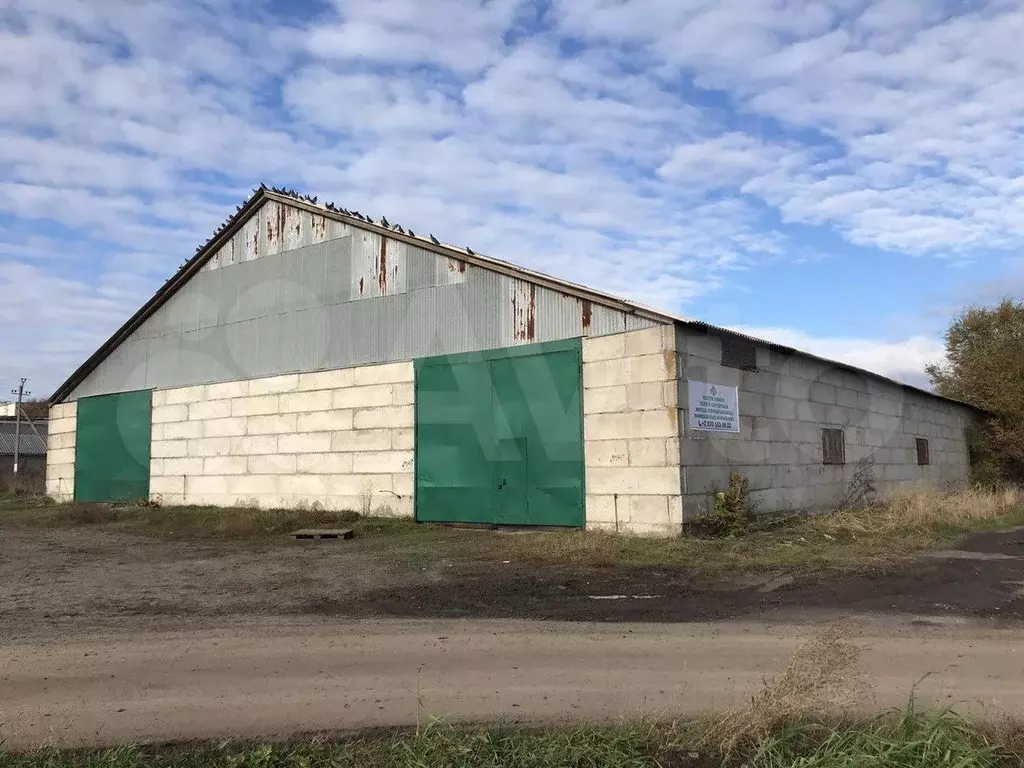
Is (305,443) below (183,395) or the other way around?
below

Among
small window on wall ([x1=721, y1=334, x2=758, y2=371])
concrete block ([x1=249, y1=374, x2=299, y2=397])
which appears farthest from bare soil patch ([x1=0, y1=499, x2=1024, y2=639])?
concrete block ([x1=249, y1=374, x2=299, y2=397])

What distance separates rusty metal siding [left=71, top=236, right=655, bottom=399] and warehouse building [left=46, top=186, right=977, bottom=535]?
5cm

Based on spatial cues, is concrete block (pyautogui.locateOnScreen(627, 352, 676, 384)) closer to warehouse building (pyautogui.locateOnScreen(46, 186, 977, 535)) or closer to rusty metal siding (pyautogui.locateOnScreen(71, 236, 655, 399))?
warehouse building (pyautogui.locateOnScreen(46, 186, 977, 535))

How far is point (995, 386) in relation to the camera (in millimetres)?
26281

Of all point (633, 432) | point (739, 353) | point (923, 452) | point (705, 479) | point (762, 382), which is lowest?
point (705, 479)

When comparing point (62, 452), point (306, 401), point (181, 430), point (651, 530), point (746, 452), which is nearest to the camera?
point (651, 530)

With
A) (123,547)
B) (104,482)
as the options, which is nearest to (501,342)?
(123,547)

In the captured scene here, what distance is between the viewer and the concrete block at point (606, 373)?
12531 mm

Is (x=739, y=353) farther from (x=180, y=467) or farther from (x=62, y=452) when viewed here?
(x=62, y=452)

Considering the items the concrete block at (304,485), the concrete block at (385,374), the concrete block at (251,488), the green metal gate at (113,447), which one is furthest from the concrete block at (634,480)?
the green metal gate at (113,447)

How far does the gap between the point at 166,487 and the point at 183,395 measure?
240cm

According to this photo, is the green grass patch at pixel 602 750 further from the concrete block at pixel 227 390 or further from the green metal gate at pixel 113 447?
the green metal gate at pixel 113 447

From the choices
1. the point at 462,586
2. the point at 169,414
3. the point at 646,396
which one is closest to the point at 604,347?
the point at 646,396

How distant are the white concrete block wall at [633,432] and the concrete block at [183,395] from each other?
11133 millimetres
